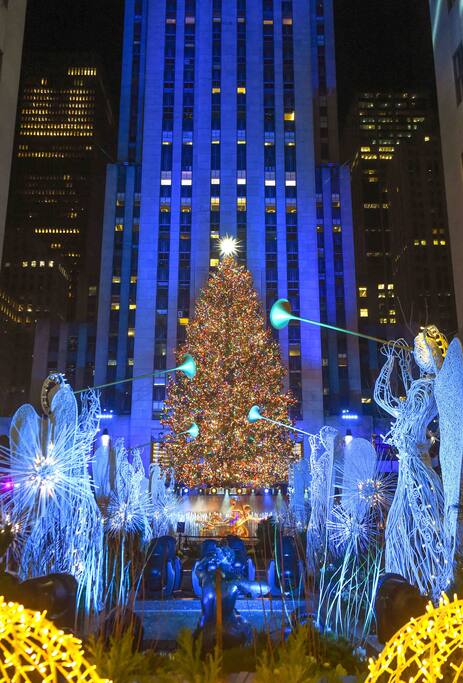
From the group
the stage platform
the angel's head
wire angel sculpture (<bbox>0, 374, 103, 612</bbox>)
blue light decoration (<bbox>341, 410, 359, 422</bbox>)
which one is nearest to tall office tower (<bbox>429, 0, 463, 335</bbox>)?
the angel's head

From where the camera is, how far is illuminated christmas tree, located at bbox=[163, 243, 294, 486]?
30969 millimetres

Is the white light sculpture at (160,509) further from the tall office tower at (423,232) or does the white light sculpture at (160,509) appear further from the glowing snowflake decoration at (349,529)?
the tall office tower at (423,232)

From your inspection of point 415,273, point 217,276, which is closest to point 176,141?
point 217,276

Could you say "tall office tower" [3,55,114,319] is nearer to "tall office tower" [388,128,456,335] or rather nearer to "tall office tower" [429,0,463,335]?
"tall office tower" [388,128,456,335]

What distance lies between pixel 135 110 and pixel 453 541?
198 feet

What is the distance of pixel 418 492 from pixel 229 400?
23.6 meters

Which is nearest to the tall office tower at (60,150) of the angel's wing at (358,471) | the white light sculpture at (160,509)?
the white light sculpture at (160,509)

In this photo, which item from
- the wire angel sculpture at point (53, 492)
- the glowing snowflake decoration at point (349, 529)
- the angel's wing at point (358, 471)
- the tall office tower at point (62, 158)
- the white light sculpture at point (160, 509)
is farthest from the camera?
the tall office tower at point (62, 158)

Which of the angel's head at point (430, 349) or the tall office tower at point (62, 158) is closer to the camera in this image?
the angel's head at point (430, 349)

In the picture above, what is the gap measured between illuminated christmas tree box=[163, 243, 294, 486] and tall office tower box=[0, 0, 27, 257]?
16333 millimetres

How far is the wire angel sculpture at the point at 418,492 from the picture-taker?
7.70 meters

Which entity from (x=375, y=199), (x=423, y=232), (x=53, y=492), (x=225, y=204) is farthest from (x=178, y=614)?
(x=375, y=199)

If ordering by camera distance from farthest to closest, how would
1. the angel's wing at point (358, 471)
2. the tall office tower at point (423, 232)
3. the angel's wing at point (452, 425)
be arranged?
the tall office tower at point (423, 232) → the angel's wing at point (358, 471) → the angel's wing at point (452, 425)

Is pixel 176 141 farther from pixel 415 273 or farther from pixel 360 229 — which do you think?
pixel 360 229
